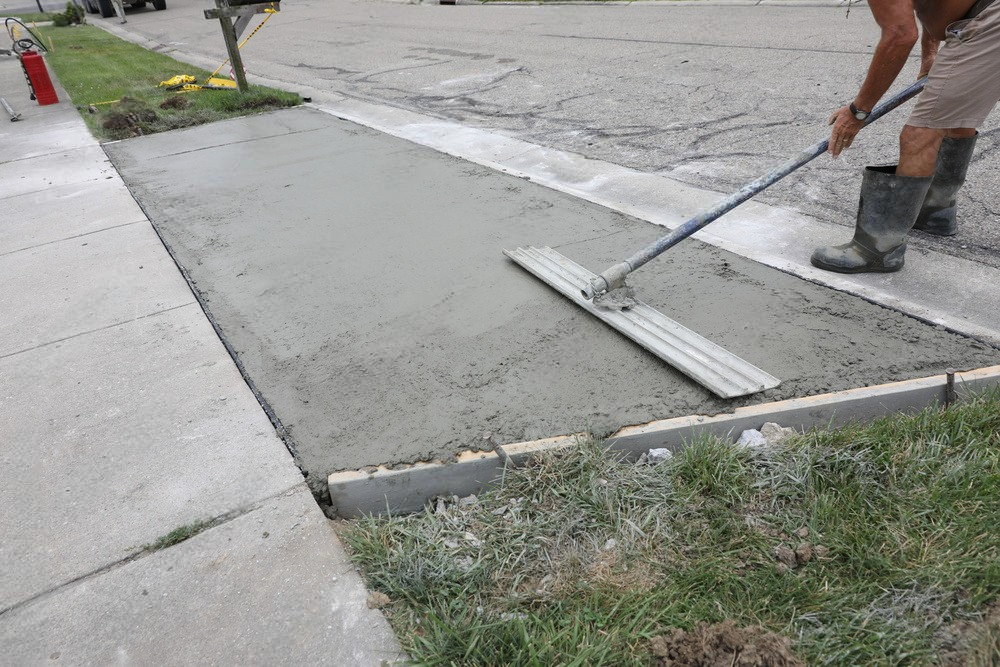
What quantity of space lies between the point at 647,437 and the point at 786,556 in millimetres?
604

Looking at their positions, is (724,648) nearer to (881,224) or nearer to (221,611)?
(221,611)

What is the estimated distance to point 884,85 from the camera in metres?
2.81

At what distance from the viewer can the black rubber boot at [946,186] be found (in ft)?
11.1

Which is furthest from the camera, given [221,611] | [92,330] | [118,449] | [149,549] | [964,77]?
[92,330]

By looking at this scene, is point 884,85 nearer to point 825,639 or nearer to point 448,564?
point 825,639

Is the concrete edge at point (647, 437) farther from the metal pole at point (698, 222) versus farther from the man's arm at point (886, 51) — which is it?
the man's arm at point (886, 51)

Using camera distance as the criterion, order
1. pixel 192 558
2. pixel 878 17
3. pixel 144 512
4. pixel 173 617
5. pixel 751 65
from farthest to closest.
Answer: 1. pixel 751 65
2. pixel 878 17
3. pixel 144 512
4. pixel 192 558
5. pixel 173 617

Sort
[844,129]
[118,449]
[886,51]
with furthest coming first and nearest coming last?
[844,129] < [886,51] < [118,449]

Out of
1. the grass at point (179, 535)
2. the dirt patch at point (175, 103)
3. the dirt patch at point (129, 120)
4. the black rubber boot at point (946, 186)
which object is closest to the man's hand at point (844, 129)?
the black rubber boot at point (946, 186)

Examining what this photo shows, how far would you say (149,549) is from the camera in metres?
2.04

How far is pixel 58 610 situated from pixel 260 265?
2291 mm

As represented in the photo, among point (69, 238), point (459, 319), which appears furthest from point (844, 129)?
point (69, 238)

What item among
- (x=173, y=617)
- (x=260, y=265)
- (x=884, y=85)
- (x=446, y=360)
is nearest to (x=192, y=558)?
(x=173, y=617)

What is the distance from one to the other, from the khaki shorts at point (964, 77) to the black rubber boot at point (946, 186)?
40cm
